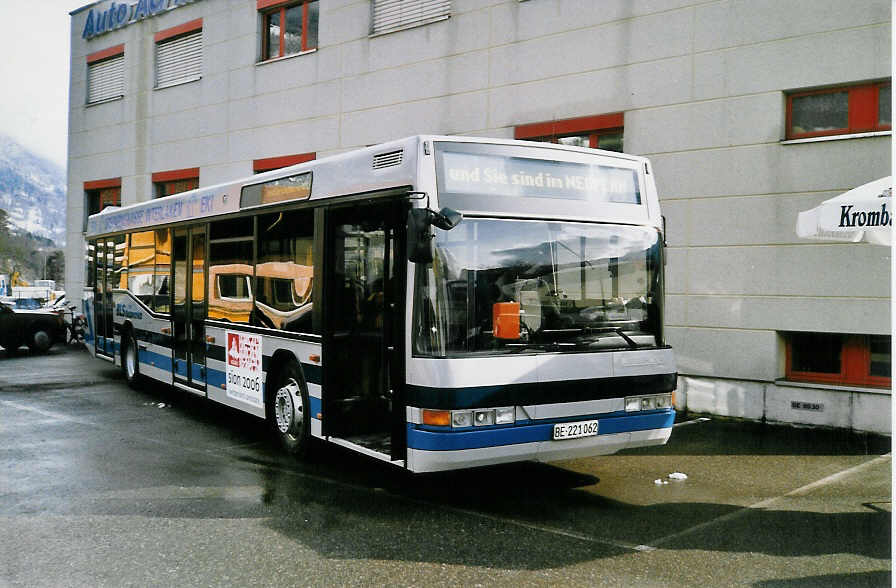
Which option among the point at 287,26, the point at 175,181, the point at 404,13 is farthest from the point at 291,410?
the point at 175,181

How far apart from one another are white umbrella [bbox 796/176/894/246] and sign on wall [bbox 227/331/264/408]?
18.2 feet

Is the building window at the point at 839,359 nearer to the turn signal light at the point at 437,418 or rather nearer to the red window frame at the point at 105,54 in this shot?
the turn signal light at the point at 437,418

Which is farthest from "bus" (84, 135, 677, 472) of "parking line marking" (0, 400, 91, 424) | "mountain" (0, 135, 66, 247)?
"mountain" (0, 135, 66, 247)

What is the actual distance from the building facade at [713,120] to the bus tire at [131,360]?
18.6ft

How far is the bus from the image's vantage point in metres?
6.11

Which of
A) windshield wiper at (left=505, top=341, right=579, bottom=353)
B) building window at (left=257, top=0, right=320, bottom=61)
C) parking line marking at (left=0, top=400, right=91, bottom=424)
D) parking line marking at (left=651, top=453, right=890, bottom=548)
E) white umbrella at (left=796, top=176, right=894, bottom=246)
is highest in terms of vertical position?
building window at (left=257, top=0, right=320, bottom=61)

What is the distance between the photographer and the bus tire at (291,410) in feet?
26.2

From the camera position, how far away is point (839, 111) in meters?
10.4

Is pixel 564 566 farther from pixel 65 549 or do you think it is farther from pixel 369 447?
pixel 65 549

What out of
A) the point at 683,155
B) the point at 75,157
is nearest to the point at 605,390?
the point at 683,155

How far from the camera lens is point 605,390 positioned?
659 centimetres

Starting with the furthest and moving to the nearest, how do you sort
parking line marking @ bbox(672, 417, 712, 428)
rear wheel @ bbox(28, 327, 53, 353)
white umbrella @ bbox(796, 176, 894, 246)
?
rear wheel @ bbox(28, 327, 53, 353), parking line marking @ bbox(672, 417, 712, 428), white umbrella @ bbox(796, 176, 894, 246)

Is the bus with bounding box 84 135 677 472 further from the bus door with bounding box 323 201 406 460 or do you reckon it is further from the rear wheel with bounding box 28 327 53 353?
the rear wheel with bounding box 28 327 53 353

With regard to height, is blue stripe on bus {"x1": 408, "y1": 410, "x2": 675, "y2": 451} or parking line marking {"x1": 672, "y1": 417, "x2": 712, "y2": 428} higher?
blue stripe on bus {"x1": 408, "y1": 410, "x2": 675, "y2": 451}
